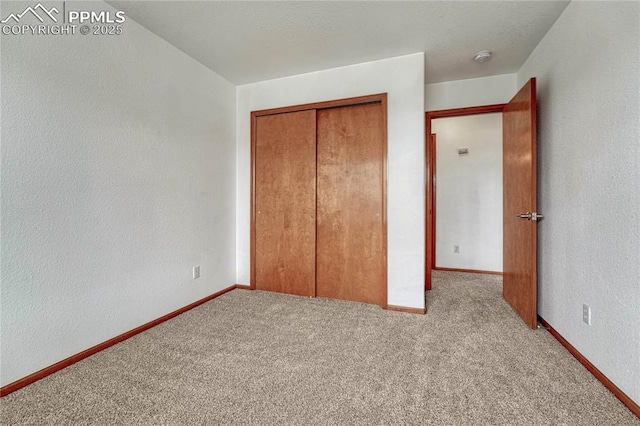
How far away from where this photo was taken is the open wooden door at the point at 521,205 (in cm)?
217

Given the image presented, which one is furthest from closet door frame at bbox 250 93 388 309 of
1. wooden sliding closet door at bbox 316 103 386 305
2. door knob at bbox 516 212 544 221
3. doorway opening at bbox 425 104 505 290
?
doorway opening at bbox 425 104 505 290

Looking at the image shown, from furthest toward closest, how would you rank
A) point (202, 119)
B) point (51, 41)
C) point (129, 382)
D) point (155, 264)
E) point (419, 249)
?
point (202, 119) → point (419, 249) → point (155, 264) → point (51, 41) → point (129, 382)

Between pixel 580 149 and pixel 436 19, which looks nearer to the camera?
pixel 580 149

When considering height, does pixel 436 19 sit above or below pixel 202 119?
above

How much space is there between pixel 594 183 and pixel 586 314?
813mm

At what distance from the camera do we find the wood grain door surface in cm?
217

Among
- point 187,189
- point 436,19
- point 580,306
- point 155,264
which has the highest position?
point 436,19

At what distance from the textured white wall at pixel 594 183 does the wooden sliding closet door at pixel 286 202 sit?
207 cm

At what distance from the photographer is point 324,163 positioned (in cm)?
299

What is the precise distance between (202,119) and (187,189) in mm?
757

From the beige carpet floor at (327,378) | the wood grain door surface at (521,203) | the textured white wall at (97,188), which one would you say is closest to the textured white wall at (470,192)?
the wood grain door surface at (521,203)

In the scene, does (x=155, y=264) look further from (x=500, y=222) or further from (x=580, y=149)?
(x=500, y=222)

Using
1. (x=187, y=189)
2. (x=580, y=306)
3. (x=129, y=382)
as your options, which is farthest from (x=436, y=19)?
(x=129, y=382)

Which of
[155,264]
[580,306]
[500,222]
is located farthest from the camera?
[500,222]
